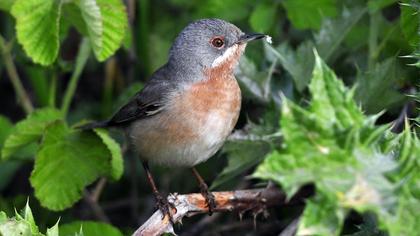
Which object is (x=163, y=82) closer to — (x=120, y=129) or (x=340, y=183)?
(x=120, y=129)

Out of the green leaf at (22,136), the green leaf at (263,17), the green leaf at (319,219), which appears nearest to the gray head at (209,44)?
the green leaf at (263,17)

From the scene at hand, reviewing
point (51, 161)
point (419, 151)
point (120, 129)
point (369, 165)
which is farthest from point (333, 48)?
point (369, 165)

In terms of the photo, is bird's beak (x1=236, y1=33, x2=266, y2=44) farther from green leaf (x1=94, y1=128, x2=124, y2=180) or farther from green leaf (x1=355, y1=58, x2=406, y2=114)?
green leaf (x1=94, y1=128, x2=124, y2=180)

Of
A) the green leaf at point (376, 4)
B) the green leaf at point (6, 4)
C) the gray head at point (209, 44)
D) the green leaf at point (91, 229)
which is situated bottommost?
the green leaf at point (91, 229)

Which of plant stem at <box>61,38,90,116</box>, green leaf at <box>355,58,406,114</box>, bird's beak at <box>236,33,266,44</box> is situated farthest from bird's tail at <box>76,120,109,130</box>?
green leaf at <box>355,58,406,114</box>

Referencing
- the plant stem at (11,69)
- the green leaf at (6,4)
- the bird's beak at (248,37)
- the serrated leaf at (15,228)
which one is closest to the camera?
the serrated leaf at (15,228)

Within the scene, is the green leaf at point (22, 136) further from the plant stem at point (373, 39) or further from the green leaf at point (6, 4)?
the plant stem at point (373, 39)
